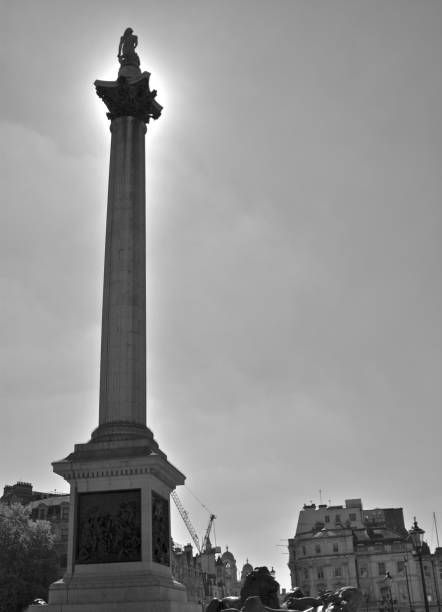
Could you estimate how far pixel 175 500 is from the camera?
160750 mm

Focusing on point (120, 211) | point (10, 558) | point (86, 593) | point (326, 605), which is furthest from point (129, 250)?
point (10, 558)

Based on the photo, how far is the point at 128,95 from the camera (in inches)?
1336

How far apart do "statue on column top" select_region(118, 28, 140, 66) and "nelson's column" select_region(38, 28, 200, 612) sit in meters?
6.32

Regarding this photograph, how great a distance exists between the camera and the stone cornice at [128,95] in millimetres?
33969

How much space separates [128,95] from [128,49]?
4016 millimetres

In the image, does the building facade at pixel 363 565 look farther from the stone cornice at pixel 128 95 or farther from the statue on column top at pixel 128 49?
the statue on column top at pixel 128 49

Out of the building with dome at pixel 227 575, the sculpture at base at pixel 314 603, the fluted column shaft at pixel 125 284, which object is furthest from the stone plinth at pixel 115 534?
the building with dome at pixel 227 575

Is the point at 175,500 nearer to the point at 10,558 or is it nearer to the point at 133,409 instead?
the point at 10,558

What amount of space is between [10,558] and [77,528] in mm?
26983

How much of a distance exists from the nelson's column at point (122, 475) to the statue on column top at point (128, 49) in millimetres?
6325

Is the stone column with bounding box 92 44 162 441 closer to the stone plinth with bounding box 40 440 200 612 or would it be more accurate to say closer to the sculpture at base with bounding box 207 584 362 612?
the stone plinth with bounding box 40 440 200 612

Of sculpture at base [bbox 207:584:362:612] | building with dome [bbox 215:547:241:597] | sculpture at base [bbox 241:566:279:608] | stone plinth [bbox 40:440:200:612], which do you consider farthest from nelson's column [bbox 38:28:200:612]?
building with dome [bbox 215:547:241:597]

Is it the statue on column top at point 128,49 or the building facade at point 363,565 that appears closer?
the statue on column top at point 128,49

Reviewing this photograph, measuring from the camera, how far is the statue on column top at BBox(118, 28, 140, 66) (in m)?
35.9
